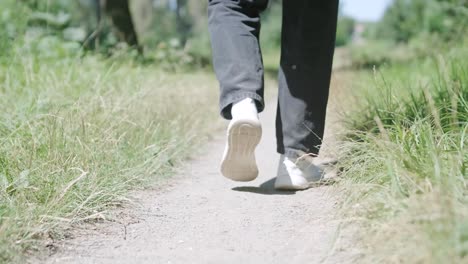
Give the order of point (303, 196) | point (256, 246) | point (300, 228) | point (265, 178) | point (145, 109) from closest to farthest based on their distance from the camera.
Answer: point (256, 246)
point (300, 228)
point (303, 196)
point (265, 178)
point (145, 109)

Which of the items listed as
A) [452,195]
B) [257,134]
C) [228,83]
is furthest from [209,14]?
[452,195]

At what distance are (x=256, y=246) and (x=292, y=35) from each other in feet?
2.40

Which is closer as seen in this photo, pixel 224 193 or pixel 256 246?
pixel 256 246

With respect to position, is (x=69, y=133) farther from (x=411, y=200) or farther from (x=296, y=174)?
(x=411, y=200)

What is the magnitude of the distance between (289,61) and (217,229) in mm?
616

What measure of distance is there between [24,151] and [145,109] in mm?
→ 939

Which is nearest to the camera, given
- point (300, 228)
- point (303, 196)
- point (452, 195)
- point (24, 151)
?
point (452, 195)

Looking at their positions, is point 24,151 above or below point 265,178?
above

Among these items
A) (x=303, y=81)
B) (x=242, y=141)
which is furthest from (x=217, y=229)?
(x=303, y=81)

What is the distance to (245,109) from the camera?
1596 millimetres

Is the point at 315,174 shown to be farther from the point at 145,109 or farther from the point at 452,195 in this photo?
the point at 145,109


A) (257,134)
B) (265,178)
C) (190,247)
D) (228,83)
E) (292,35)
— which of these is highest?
(292,35)

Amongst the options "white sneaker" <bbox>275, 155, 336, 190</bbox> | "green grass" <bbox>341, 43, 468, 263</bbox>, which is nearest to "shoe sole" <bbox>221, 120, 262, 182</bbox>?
"white sneaker" <bbox>275, 155, 336, 190</bbox>

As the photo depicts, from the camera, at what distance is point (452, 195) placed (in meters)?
1.06
